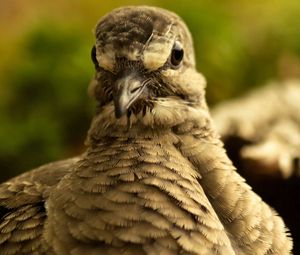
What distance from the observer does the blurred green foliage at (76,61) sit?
4.53 metres

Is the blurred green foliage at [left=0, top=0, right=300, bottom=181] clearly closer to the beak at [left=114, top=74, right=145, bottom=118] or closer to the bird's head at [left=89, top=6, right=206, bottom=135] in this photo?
the bird's head at [left=89, top=6, right=206, bottom=135]

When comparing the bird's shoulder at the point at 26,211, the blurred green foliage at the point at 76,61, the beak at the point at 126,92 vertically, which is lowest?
the bird's shoulder at the point at 26,211

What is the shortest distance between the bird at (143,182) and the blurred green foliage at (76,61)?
2.32 m

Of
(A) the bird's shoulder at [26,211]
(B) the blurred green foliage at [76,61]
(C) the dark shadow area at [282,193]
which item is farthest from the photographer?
(B) the blurred green foliage at [76,61]

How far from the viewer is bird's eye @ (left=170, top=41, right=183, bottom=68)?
6.80 ft

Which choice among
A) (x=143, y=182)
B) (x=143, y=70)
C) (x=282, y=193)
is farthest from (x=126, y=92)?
(x=282, y=193)

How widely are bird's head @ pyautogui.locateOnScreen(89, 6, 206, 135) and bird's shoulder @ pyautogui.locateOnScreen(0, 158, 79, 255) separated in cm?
31

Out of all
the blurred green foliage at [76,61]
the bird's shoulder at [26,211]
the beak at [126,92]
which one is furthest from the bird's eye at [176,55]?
the blurred green foliage at [76,61]

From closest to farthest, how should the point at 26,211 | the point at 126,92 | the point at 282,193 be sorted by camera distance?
the point at 126,92
the point at 26,211
the point at 282,193

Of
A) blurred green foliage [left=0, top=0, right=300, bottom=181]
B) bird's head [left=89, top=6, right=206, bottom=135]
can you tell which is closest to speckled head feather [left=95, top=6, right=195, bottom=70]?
bird's head [left=89, top=6, right=206, bottom=135]

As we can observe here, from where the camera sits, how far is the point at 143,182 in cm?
195

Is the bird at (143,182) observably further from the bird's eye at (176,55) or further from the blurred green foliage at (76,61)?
the blurred green foliage at (76,61)

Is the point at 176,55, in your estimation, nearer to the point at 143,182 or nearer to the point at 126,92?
the point at 126,92

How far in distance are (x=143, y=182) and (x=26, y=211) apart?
0.38 meters
